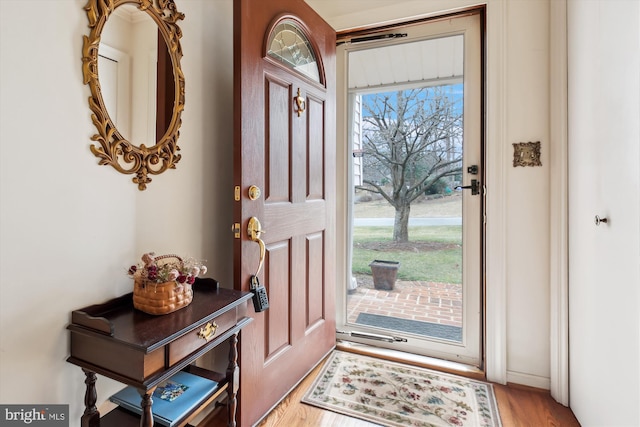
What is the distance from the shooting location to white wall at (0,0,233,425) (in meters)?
0.84

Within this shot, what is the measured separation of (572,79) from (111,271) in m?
2.15

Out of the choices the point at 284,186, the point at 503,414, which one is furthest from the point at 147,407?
the point at 503,414

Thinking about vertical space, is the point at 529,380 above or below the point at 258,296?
below

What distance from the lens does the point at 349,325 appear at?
2.34 metres

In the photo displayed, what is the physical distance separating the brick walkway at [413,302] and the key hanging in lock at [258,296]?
3.59ft

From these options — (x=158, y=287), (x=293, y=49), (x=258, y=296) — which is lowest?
(x=258, y=296)

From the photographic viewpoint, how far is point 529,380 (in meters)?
1.80

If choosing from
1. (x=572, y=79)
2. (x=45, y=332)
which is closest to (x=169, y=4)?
(x=45, y=332)

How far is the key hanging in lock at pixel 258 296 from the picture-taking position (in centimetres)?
137

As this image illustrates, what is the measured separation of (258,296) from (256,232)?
0.88ft

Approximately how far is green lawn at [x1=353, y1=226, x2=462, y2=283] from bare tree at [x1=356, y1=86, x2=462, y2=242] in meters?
0.10

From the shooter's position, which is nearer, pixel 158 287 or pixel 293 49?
pixel 158 287

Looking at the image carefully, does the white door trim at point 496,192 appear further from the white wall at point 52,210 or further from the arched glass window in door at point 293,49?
the white wall at point 52,210

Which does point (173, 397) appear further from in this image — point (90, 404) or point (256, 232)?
point (256, 232)
